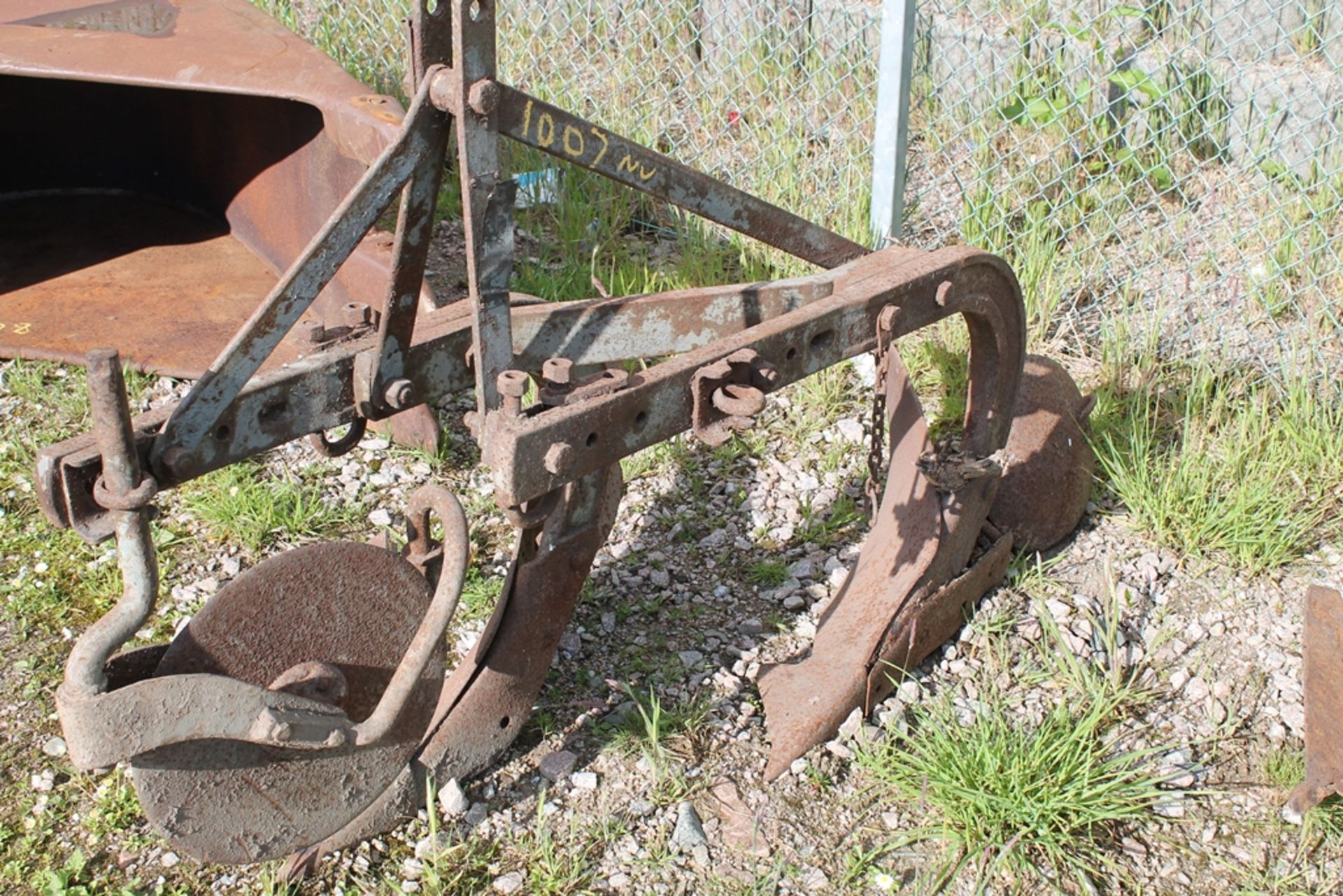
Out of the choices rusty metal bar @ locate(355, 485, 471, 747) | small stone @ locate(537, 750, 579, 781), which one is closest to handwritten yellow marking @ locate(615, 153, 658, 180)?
rusty metal bar @ locate(355, 485, 471, 747)

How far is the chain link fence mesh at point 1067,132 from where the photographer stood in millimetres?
3855

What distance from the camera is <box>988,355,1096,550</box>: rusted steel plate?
120 inches

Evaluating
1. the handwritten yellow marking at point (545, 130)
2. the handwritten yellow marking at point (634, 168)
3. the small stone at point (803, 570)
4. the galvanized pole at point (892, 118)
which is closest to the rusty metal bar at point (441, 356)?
the handwritten yellow marking at point (634, 168)

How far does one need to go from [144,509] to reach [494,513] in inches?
54.8

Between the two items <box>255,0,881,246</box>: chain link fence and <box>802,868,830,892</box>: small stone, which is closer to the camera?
<box>802,868,830,892</box>: small stone

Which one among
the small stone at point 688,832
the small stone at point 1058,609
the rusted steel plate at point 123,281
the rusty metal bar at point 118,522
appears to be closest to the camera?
the rusty metal bar at point 118,522

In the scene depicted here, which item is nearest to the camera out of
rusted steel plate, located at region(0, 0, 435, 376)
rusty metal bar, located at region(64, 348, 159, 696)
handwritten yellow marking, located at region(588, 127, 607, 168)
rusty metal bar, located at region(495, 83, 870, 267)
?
rusty metal bar, located at region(64, 348, 159, 696)

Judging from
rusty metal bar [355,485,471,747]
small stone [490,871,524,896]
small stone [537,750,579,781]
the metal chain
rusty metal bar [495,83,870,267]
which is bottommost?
small stone [490,871,524,896]

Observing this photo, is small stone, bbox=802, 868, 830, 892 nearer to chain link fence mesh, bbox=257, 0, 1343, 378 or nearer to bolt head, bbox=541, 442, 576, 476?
bolt head, bbox=541, 442, 576, 476

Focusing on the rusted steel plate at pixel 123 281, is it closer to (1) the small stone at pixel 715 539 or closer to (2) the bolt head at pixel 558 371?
(1) the small stone at pixel 715 539

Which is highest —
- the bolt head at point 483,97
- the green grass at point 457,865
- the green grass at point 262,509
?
the bolt head at point 483,97

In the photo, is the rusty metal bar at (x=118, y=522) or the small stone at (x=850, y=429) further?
the small stone at (x=850, y=429)

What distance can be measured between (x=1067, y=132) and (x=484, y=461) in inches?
117

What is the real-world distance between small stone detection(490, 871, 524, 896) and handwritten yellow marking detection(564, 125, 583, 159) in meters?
1.27
